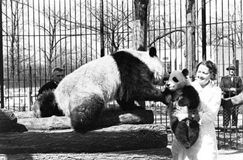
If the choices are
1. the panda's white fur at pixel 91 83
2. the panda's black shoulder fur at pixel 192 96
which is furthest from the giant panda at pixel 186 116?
the panda's white fur at pixel 91 83

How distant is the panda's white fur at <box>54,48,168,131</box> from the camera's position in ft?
12.8

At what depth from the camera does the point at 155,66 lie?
4367 mm

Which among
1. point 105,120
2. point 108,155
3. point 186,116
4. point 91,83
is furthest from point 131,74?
point 108,155

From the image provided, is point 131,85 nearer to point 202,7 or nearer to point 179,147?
point 179,147

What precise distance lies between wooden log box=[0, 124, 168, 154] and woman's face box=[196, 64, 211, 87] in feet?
3.42

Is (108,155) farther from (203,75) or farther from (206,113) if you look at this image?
(203,75)

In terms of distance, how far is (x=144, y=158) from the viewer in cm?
426

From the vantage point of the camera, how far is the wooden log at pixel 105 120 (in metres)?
4.22

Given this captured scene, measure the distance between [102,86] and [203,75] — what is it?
1.25 m

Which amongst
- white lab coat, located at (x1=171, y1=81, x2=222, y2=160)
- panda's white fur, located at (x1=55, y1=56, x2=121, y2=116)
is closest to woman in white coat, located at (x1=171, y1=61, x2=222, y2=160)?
white lab coat, located at (x1=171, y1=81, x2=222, y2=160)

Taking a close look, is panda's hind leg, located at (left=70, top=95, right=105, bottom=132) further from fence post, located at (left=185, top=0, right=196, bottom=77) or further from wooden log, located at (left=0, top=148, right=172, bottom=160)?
fence post, located at (left=185, top=0, right=196, bottom=77)

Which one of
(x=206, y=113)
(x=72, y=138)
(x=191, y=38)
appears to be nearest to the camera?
(x=206, y=113)

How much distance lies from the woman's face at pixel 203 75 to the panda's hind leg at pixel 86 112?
3.96ft

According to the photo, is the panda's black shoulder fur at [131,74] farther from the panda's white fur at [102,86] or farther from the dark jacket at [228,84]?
the dark jacket at [228,84]
